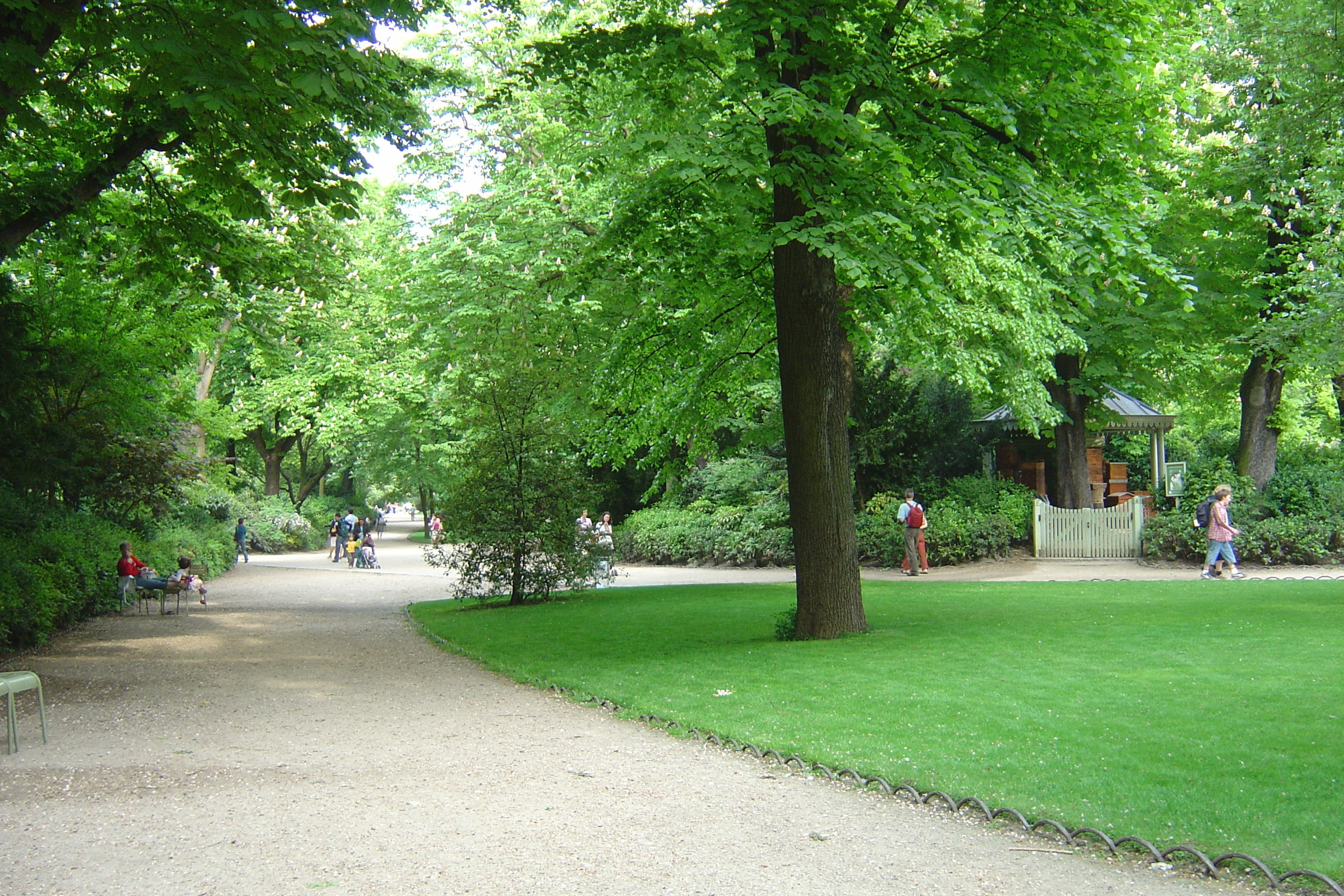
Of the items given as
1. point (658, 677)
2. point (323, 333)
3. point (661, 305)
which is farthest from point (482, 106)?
point (323, 333)

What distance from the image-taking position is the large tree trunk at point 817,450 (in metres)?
12.1

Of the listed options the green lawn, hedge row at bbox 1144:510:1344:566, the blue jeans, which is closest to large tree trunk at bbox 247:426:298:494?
the green lawn

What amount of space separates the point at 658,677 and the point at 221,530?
27166mm

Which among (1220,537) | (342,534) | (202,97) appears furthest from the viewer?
(342,534)

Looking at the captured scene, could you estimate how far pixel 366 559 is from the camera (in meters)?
32.5

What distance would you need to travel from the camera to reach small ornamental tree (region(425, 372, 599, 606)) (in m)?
18.2

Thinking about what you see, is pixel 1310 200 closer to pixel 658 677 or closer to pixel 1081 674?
pixel 1081 674

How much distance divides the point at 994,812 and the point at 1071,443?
861 inches

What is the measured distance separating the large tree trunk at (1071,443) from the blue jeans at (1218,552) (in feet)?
20.7

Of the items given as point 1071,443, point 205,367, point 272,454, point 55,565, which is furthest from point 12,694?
point 272,454

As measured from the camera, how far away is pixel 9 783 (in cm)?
672

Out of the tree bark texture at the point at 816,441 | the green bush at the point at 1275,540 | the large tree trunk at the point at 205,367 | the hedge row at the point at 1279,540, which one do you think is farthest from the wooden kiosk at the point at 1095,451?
the large tree trunk at the point at 205,367

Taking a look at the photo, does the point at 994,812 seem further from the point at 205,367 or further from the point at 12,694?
the point at 205,367

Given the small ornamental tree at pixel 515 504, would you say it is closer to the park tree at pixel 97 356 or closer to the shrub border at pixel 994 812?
the park tree at pixel 97 356
